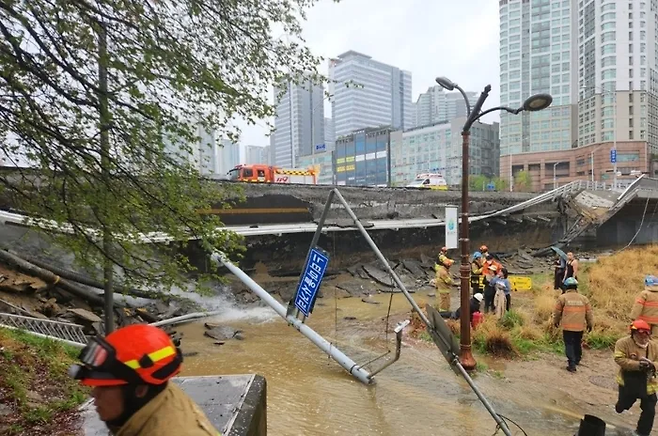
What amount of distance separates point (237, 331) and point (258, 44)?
8.36 meters

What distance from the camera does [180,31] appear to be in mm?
4793

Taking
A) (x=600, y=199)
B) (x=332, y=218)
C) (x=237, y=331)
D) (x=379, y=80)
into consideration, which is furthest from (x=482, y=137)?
(x=237, y=331)

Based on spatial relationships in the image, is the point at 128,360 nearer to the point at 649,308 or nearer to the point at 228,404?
the point at 228,404

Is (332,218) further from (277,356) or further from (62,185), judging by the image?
(62,185)

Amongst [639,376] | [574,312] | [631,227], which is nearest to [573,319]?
[574,312]

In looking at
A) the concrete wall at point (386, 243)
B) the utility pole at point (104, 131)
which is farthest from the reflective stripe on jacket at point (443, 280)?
the utility pole at point (104, 131)

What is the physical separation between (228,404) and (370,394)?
4006 millimetres

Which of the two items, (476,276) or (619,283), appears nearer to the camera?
(476,276)

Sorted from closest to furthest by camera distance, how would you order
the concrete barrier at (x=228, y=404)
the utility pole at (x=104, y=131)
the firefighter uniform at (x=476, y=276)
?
1. the concrete barrier at (x=228, y=404)
2. the utility pole at (x=104, y=131)
3. the firefighter uniform at (x=476, y=276)

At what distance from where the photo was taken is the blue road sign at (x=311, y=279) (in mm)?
7230

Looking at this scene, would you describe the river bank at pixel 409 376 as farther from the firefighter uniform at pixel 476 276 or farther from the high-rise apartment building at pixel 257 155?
the high-rise apartment building at pixel 257 155

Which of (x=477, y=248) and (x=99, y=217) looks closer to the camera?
(x=99, y=217)

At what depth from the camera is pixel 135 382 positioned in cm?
154

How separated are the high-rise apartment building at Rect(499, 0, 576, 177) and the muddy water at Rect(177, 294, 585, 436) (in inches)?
3470
